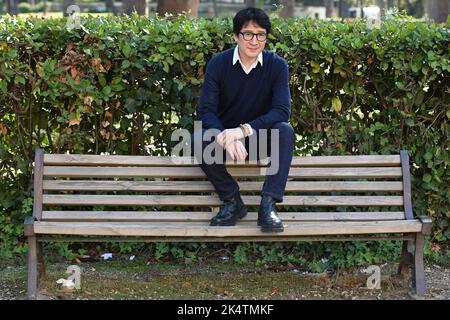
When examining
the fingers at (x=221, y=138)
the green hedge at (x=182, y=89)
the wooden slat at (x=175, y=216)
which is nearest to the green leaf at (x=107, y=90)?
the green hedge at (x=182, y=89)

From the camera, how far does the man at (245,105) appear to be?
4.40 metres

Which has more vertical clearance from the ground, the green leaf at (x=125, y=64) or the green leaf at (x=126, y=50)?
the green leaf at (x=126, y=50)

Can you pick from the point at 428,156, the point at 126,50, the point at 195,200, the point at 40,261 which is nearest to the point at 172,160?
the point at 195,200

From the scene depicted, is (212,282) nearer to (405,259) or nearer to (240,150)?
(240,150)

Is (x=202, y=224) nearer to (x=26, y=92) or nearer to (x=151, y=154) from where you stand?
(x=151, y=154)

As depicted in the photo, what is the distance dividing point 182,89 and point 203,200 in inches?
33.4

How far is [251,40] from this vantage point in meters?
4.45

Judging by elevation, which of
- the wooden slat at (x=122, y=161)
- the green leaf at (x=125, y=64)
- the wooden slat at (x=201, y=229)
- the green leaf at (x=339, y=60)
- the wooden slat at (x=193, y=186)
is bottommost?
the wooden slat at (x=201, y=229)

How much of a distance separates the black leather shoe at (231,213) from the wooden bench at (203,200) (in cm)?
6

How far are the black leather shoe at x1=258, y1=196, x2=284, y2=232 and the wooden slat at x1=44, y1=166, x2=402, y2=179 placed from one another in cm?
44

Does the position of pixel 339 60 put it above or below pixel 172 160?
above

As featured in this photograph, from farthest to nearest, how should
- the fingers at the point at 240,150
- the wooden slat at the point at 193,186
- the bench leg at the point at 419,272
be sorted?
the wooden slat at the point at 193,186, the bench leg at the point at 419,272, the fingers at the point at 240,150

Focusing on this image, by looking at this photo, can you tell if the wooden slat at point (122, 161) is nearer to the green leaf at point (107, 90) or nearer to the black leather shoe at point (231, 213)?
the black leather shoe at point (231, 213)

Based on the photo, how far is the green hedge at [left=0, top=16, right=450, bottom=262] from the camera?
16.1 ft
